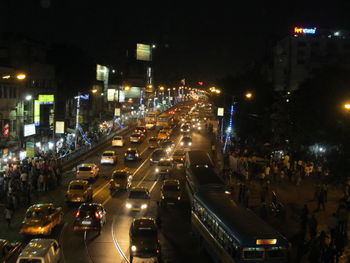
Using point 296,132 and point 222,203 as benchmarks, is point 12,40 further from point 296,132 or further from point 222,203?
point 222,203

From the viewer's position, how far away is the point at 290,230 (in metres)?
24.9

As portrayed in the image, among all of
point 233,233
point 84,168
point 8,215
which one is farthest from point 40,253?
point 84,168

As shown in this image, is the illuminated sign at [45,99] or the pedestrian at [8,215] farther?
the illuminated sign at [45,99]

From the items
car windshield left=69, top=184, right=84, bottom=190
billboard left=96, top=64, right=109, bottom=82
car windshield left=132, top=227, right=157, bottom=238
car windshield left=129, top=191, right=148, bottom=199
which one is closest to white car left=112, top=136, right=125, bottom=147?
car windshield left=69, top=184, right=84, bottom=190

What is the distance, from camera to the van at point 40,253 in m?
16.0

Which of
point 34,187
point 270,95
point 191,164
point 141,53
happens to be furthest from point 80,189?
point 141,53

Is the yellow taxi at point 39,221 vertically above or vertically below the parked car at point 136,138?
below

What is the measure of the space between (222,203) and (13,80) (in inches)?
1340

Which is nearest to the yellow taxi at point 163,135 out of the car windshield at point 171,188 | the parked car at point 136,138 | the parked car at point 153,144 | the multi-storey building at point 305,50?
the parked car at point 136,138

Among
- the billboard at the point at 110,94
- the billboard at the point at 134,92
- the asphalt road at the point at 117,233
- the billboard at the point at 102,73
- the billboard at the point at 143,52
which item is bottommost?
the asphalt road at the point at 117,233

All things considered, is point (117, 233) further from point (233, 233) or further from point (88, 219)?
point (233, 233)

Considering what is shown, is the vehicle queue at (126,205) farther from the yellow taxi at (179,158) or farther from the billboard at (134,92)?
the billboard at (134,92)

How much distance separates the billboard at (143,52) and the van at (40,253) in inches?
6301

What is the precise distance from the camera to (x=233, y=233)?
16.1m
